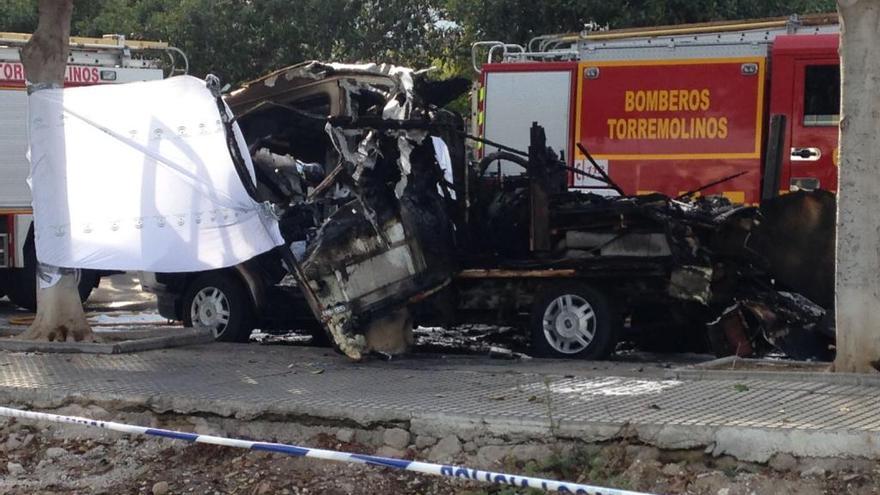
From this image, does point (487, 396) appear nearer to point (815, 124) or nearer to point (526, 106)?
point (815, 124)

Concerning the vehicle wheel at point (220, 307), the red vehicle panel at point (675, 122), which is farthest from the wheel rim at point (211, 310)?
the red vehicle panel at point (675, 122)

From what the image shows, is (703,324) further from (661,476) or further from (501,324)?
(661,476)

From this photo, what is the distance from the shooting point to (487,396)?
280 inches

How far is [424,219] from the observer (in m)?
9.13

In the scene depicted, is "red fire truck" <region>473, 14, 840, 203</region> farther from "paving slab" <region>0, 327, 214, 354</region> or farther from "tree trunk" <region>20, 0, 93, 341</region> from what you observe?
"tree trunk" <region>20, 0, 93, 341</region>

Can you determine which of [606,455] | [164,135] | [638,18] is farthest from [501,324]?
[638,18]

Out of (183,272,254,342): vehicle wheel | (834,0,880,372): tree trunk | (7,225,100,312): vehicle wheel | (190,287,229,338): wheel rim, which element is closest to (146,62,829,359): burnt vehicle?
(183,272,254,342): vehicle wheel

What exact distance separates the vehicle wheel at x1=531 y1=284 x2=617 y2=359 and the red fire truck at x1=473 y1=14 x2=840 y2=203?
209cm

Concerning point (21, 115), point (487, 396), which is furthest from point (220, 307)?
point (21, 115)

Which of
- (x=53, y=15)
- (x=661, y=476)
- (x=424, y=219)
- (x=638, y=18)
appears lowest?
(x=661, y=476)

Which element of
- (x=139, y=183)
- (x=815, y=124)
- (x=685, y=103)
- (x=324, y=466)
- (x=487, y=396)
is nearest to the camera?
(x=324, y=466)

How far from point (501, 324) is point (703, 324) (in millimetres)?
1503

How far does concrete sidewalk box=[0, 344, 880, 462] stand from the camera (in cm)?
588

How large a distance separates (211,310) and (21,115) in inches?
203
